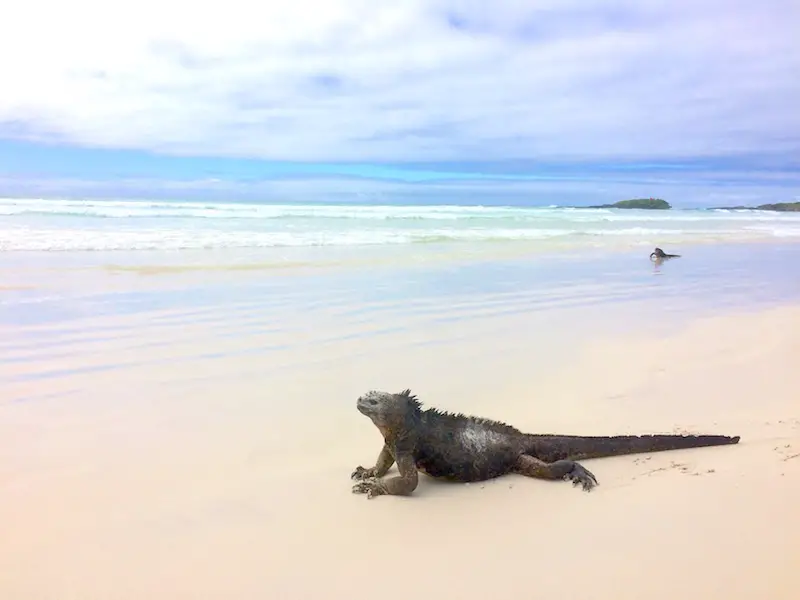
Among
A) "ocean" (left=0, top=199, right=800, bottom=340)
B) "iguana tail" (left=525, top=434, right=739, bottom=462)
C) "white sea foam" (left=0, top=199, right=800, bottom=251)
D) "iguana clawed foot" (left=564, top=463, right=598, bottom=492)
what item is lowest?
"iguana clawed foot" (left=564, top=463, right=598, bottom=492)

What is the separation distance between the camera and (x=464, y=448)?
4078 millimetres

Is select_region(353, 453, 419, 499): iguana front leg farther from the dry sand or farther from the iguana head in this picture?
the iguana head

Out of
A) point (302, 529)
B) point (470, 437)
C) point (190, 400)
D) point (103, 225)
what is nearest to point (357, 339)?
point (190, 400)

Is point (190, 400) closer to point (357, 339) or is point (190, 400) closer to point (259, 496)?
point (259, 496)

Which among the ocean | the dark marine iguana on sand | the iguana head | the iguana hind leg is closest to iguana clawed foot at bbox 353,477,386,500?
the dark marine iguana on sand

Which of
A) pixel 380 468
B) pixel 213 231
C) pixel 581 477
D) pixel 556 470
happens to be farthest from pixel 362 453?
pixel 213 231

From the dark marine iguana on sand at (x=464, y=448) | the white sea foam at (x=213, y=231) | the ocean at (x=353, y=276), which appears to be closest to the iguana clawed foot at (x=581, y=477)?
the dark marine iguana on sand at (x=464, y=448)

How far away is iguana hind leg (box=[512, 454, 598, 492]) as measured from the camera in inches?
154

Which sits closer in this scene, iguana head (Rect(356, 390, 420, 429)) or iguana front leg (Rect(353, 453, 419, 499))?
iguana front leg (Rect(353, 453, 419, 499))

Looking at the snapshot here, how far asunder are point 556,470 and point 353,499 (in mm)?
1206

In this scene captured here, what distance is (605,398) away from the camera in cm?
551

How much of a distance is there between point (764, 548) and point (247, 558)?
7.67 feet

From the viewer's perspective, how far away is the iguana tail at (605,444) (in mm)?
4238

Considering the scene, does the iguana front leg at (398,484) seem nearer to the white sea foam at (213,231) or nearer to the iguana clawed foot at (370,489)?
the iguana clawed foot at (370,489)
